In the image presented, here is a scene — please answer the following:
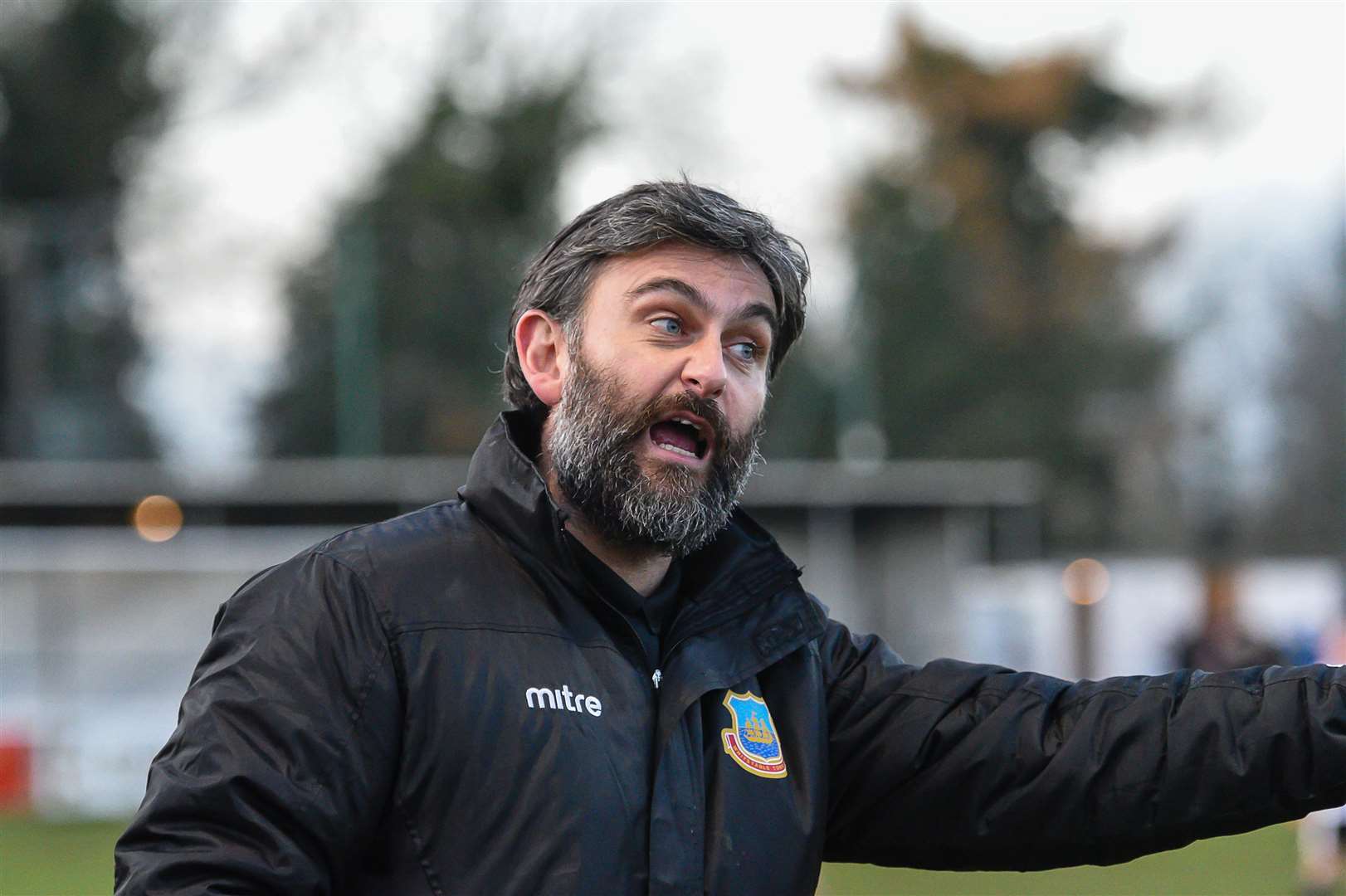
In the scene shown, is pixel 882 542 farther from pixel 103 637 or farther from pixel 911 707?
pixel 911 707

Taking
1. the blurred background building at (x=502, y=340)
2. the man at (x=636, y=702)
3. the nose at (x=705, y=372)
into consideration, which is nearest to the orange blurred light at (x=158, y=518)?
the blurred background building at (x=502, y=340)

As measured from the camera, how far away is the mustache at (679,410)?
2.62 metres

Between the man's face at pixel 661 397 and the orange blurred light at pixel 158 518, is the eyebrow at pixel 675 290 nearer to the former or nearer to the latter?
the man's face at pixel 661 397

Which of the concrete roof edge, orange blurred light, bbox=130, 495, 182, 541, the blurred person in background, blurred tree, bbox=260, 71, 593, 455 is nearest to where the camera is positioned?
the blurred person in background

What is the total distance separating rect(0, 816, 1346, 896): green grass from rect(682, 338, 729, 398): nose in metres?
8.73

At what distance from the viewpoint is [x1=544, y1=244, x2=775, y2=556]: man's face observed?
2637mm

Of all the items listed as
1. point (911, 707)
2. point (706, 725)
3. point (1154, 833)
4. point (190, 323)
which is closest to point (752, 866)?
point (706, 725)

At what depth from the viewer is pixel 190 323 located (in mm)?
20641

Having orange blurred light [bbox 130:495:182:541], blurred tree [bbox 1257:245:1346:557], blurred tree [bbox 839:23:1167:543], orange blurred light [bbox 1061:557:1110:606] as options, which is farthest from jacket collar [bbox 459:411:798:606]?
blurred tree [bbox 1257:245:1346:557]

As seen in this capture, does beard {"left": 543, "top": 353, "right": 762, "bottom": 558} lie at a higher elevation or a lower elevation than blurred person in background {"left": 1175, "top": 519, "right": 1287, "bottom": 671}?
higher

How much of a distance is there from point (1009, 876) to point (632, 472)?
1006cm

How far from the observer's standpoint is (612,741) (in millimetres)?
2396

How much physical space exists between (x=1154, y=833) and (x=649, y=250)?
1190mm

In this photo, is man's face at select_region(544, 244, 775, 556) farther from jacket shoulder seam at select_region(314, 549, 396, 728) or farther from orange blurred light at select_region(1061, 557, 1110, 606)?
orange blurred light at select_region(1061, 557, 1110, 606)
